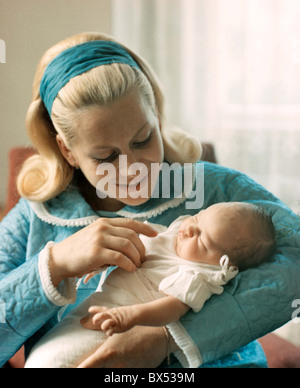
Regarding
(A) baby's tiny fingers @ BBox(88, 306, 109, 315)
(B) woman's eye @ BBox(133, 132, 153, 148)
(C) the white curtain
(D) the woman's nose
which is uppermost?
(C) the white curtain

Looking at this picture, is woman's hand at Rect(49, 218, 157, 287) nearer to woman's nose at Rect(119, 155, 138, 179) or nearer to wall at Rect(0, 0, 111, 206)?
woman's nose at Rect(119, 155, 138, 179)

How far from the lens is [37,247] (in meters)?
0.62

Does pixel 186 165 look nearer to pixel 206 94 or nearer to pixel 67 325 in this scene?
pixel 206 94

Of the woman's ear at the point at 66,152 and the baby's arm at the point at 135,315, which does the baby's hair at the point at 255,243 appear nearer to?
the baby's arm at the point at 135,315

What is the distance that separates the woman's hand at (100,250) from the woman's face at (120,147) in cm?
6

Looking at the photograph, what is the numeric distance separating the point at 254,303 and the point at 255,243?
3.0 inches

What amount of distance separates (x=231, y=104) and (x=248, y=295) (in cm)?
28

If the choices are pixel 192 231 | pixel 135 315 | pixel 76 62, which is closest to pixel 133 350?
pixel 135 315

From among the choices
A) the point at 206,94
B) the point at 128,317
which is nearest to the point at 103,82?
the point at 206,94

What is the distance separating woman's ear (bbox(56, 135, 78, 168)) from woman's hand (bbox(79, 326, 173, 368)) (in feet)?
0.80

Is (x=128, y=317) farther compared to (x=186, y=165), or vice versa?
(x=186, y=165)

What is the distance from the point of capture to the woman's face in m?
0.54

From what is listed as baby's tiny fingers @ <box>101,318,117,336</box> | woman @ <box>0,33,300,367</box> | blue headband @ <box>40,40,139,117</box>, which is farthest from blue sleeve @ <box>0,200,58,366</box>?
blue headband @ <box>40,40,139,117</box>
